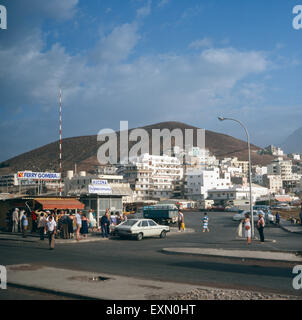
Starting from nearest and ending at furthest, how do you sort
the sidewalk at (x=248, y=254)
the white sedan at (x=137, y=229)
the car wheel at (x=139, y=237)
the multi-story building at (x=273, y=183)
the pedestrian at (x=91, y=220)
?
the sidewalk at (x=248, y=254), the white sedan at (x=137, y=229), the car wheel at (x=139, y=237), the pedestrian at (x=91, y=220), the multi-story building at (x=273, y=183)

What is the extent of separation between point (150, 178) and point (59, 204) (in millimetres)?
110858

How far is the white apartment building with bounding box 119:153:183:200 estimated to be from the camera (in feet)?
443

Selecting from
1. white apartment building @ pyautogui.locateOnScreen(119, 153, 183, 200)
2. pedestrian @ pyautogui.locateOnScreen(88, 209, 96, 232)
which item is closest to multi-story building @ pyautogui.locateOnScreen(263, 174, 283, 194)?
white apartment building @ pyautogui.locateOnScreen(119, 153, 183, 200)

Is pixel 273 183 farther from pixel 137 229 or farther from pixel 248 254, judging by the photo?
pixel 248 254

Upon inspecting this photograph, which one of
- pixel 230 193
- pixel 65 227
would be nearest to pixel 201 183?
pixel 230 193

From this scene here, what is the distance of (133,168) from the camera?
5487 inches

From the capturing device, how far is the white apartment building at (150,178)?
135125 millimetres

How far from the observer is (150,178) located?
138m

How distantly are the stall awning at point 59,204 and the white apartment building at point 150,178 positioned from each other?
99.1 metres

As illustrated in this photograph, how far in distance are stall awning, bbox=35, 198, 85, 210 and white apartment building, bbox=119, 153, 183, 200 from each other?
99115mm

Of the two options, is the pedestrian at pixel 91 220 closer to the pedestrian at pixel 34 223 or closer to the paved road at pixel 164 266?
the pedestrian at pixel 34 223

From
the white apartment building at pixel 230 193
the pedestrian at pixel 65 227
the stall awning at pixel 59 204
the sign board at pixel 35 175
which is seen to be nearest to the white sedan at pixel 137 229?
the pedestrian at pixel 65 227
